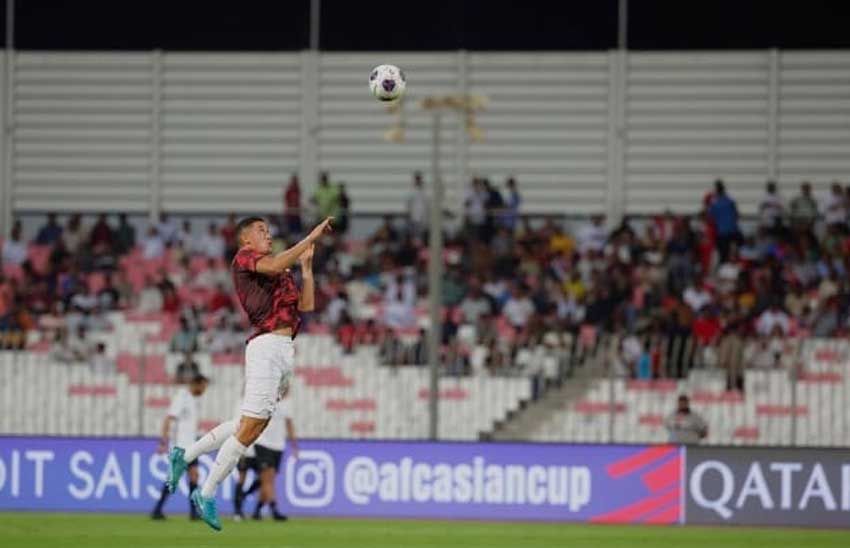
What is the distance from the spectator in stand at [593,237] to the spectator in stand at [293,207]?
4.71m

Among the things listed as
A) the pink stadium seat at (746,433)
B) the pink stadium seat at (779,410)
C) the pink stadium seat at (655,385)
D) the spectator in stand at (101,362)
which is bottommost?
the pink stadium seat at (746,433)

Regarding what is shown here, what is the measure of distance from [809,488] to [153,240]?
45.6 ft

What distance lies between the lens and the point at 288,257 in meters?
15.9

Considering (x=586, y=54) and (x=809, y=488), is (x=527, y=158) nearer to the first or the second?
(x=586, y=54)

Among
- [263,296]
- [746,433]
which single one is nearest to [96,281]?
[746,433]

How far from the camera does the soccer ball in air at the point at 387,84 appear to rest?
18203 millimetres

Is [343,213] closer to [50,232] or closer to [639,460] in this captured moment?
[50,232]

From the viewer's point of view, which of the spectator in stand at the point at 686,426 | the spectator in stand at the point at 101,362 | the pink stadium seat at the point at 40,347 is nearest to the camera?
the spectator in stand at the point at 686,426

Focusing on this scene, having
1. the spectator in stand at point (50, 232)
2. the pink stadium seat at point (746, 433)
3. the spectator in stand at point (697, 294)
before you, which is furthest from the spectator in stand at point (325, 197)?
the pink stadium seat at point (746, 433)

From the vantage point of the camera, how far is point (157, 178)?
1474 inches

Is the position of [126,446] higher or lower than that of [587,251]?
lower

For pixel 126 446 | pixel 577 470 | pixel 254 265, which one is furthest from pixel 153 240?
pixel 254 265

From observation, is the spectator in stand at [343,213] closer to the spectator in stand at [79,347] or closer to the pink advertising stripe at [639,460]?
the spectator in stand at [79,347]

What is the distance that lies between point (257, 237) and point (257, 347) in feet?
2.96
